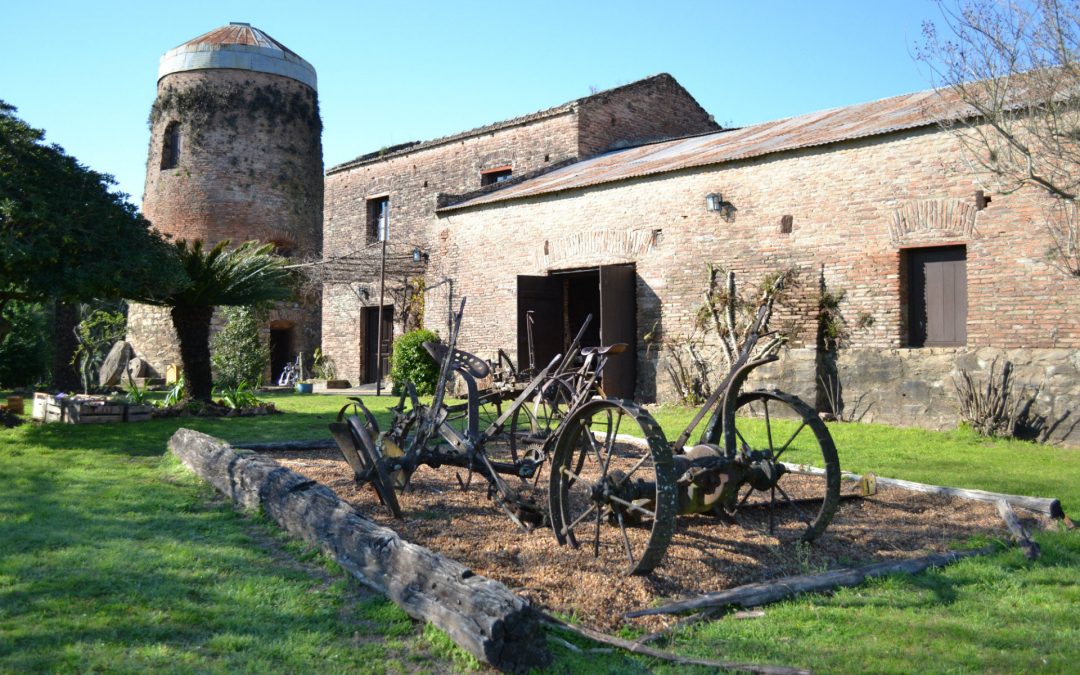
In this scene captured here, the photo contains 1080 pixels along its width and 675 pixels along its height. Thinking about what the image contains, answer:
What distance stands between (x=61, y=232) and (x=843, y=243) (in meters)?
9.81

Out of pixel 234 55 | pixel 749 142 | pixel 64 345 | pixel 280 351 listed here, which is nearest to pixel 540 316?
pixel 749 142

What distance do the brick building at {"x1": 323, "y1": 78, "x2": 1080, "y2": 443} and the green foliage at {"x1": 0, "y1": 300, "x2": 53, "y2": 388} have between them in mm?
10327

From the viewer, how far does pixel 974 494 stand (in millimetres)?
6098

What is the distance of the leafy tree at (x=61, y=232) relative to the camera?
28.8ft

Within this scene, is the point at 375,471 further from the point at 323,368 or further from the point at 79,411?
the point at 323,368

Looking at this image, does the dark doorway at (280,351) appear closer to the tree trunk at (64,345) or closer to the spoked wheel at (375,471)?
the tree trunk at (64,345)

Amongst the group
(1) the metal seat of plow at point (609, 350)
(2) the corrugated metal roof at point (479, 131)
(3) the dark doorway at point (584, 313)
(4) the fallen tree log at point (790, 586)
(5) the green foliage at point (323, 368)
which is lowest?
(4) the fallen tree log at point (790, 586)

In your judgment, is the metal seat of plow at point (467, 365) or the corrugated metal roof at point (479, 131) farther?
the corrugated metal roof at point (479, 131)

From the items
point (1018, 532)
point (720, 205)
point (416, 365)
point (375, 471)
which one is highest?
point (720, 205)

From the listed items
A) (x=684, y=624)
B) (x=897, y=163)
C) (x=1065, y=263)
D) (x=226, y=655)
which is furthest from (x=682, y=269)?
(x=226, y=655)

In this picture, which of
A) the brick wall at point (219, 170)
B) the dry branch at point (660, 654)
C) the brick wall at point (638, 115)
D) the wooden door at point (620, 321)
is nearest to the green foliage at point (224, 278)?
the wooden door at point (620, 321)

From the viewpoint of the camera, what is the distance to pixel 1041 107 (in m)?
9.20

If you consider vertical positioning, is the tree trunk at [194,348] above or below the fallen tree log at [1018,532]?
above

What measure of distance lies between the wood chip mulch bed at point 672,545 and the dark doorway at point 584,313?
714cm
